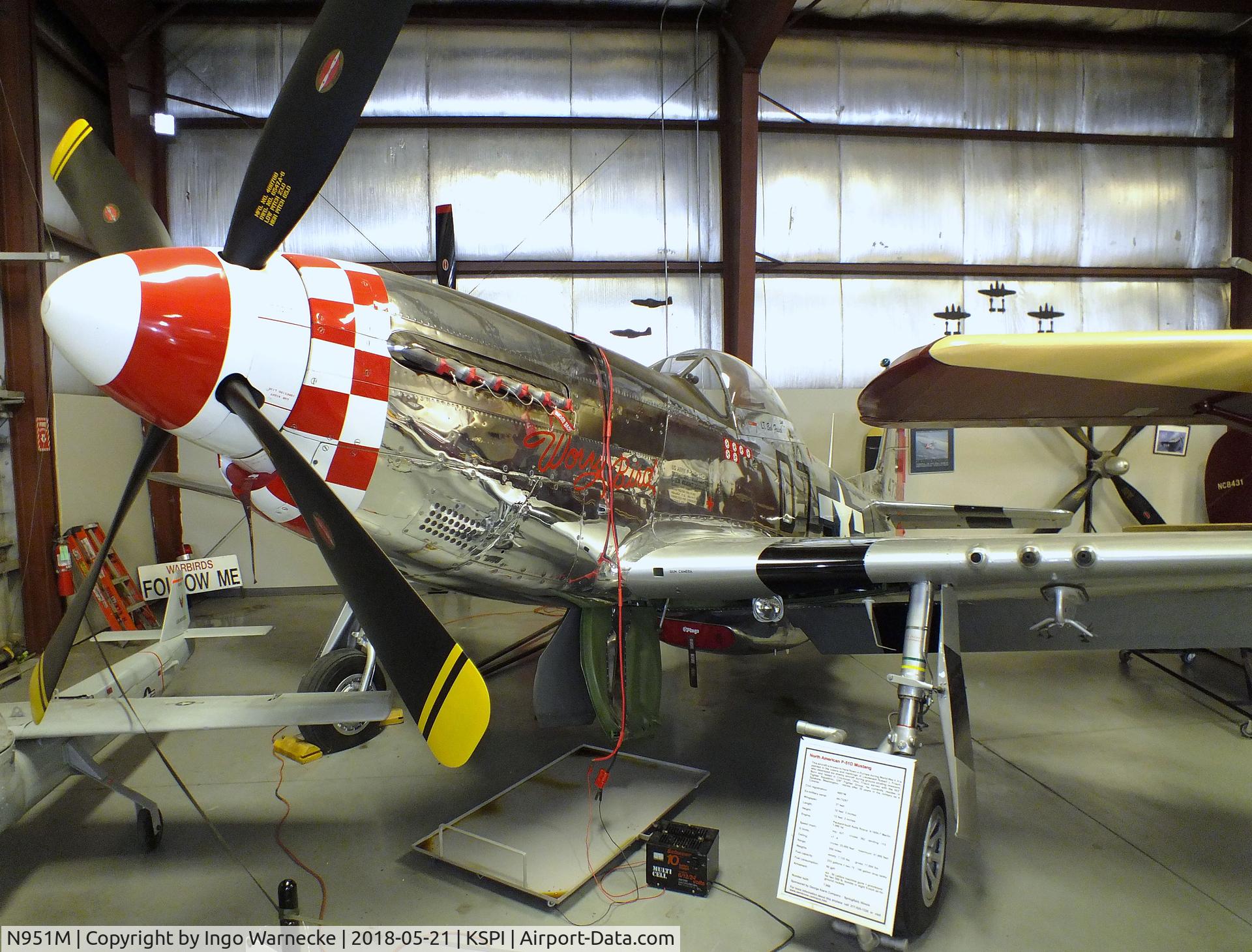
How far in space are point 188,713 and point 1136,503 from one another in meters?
9.23

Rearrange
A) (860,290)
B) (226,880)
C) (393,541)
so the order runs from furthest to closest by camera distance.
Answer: (860,290) < (226,880) < (393,541)

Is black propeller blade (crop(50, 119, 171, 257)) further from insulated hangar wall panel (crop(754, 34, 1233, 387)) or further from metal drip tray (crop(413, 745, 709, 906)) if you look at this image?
insulated hangar wall panel (crop(754, 34, 1233, 387))

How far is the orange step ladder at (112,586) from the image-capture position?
645cm

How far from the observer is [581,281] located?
916 centimetres

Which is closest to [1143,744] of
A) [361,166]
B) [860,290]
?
[860,290]

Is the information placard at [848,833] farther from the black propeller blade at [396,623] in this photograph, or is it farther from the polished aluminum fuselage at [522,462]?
the black propeller blade at [396,623]

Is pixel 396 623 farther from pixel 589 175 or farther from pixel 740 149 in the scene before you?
pixel 589 175

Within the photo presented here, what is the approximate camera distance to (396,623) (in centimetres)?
193

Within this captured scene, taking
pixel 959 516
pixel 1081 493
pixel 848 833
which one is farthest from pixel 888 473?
pixel 848 833

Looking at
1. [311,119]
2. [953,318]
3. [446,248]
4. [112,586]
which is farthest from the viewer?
[953,318]

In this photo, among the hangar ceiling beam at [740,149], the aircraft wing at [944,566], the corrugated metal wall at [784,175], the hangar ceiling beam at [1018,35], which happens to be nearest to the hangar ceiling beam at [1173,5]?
the hangar ceiling beam at [1018,35]

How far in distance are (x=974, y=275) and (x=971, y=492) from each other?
2863 millimetres

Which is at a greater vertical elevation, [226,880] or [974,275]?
[974,275]

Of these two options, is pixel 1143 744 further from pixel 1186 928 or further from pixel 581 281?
pixel 581 281
